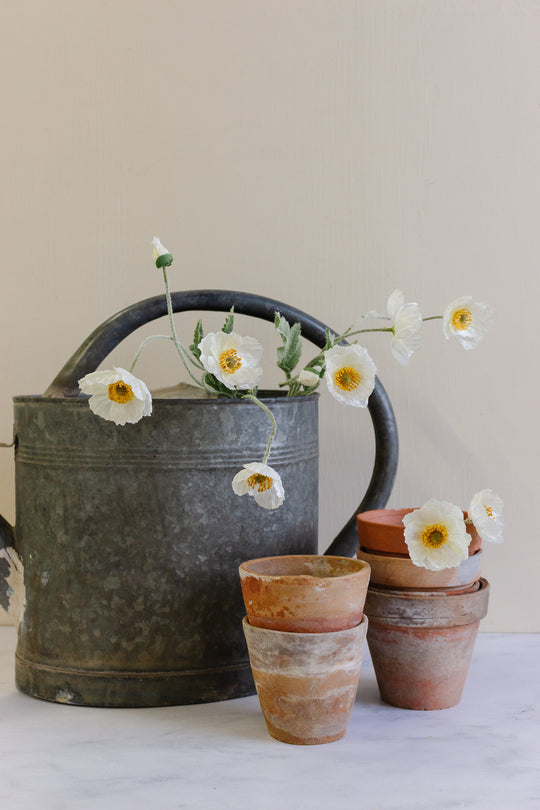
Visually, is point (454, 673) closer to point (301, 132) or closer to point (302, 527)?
point (302, 527)

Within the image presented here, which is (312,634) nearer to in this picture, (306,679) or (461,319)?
(306,679)

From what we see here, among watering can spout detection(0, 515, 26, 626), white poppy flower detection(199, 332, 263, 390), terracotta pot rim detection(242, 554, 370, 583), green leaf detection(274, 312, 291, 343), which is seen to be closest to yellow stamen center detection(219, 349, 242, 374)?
white poppy flower detection(199, 332, 263, 390)

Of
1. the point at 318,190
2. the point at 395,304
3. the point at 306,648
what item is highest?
the point at 318,190

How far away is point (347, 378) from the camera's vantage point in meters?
0.87

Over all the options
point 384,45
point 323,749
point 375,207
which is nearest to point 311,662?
point 323,749

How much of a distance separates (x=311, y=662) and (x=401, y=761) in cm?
12

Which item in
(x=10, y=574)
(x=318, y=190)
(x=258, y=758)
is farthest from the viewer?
(x=318, y=190)

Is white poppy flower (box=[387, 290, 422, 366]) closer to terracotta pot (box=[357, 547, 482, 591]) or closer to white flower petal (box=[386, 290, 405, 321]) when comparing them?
white flower petal (box=[386, 290, 405, 321])

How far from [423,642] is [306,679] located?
0.51ft

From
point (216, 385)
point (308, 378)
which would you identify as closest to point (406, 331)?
point (308, 378)

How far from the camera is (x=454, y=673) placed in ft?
3.04

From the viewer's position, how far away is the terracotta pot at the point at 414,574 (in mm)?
906

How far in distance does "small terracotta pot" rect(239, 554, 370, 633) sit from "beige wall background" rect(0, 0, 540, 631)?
1.37 ft

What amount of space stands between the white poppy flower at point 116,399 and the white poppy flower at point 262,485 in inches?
4.5
